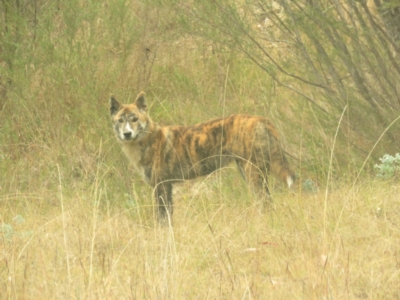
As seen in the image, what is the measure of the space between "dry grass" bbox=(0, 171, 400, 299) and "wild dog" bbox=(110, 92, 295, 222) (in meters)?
0.81

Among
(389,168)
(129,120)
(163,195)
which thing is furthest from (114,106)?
(389,168)

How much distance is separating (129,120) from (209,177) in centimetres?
122

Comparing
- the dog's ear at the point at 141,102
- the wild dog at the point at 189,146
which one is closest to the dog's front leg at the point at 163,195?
the wild dog at the point at 189,146

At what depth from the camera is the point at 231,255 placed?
533cm

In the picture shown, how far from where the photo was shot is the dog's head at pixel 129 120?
813cm

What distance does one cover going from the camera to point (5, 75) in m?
10.1

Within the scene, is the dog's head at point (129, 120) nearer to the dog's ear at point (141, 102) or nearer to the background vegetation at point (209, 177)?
the dog's ear at point (141, 102)

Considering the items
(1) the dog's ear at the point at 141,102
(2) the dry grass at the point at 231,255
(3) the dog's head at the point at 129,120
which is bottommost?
(2) the dry grass at the point at 231,255

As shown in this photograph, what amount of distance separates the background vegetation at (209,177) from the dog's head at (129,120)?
0.26 meters

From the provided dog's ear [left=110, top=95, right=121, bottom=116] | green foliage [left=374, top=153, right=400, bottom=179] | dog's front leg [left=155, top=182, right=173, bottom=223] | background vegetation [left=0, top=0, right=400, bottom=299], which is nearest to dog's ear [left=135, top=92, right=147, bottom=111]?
dog's ear [left=110, top=95, right=121, bottom=116]

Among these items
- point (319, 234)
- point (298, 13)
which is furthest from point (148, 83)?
point (319, 234)

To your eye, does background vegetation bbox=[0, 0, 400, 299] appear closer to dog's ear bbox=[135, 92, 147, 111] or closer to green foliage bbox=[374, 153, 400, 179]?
green foliage bbox=[374, 153, 400, 179]

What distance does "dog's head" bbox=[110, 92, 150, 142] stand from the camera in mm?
8133

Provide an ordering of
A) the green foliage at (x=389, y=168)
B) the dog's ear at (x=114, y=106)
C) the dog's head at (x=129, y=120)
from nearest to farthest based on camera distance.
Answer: the green foliage at (x=389, y=168) < the dog's head at (x=129, y=120) < the dog's ear at (x=114, y=106)
